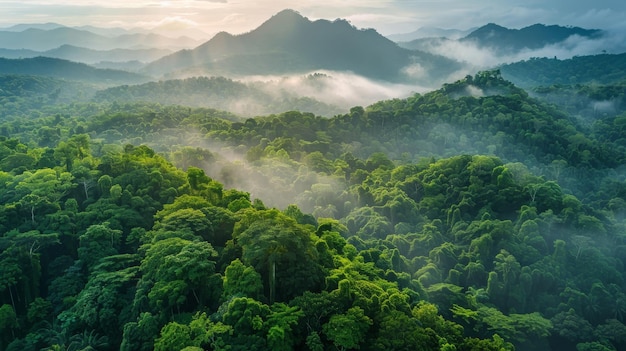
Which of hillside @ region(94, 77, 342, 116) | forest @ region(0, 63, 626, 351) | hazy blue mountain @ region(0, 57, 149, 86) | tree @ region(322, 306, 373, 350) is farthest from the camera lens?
hazy blue mountain @ region(0, 57, 149, 86)

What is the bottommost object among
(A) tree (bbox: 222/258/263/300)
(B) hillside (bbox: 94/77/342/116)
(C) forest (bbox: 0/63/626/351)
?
(B) hillside (bbox: 94/77/342/116)

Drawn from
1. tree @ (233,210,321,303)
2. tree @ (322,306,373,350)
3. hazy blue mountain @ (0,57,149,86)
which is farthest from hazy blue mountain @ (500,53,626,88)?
hazy blue mountain @ (0,57,149,86)

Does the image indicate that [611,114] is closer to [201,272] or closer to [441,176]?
[441,176]

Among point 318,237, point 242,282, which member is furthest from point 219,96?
point 242,282

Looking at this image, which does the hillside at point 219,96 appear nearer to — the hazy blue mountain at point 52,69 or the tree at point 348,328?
the hazy blue mountain at point 52,69

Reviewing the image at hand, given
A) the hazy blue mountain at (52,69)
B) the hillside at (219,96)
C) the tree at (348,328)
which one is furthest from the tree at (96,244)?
the hazy blue mountain at (52,69)

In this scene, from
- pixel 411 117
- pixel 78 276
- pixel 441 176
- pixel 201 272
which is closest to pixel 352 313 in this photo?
pixel 201 272

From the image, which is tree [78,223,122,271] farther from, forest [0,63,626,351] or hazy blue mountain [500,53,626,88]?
hazy blue mountain [500,53,626,88]
